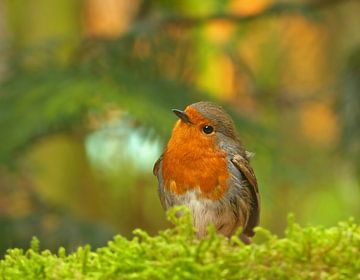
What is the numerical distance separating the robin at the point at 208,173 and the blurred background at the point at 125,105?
4.88 ft

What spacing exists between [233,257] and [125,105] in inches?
126

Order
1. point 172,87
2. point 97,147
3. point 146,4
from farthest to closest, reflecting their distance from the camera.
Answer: point 146,4 < point 97,147 < point 172,87

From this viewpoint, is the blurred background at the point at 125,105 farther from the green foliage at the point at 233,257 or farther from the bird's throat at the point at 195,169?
the green foliage at the point at 233,257

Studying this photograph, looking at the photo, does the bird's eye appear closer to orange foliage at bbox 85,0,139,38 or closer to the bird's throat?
the bird's throat

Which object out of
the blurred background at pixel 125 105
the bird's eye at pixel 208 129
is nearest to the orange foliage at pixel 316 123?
the blurred background at pixel 125 105

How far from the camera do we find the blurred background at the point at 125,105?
17.4 ft

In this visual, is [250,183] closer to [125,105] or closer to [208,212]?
[208,212]

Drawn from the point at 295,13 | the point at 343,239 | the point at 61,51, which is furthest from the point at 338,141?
the point at 343,239

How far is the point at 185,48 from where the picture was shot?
20.7ft

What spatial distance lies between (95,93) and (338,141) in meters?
2.05

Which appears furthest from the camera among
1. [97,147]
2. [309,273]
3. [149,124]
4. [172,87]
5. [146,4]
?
[146,4]

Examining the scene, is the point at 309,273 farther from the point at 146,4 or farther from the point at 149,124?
the point at 146,4

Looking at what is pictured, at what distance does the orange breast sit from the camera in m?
3.30

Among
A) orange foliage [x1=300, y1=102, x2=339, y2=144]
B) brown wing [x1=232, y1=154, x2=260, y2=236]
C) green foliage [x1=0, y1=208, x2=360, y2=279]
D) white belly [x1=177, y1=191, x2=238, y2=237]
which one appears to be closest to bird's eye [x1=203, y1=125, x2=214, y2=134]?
brown wing [x1=232, y1=154, x2=260, y2=236]
